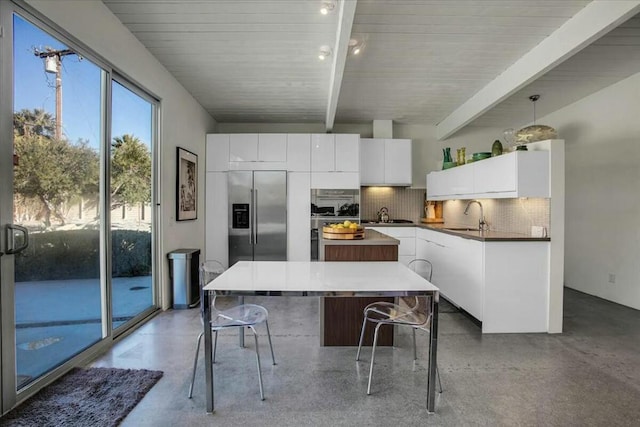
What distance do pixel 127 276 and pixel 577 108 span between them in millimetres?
6151

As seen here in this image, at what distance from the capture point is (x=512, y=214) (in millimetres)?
3762

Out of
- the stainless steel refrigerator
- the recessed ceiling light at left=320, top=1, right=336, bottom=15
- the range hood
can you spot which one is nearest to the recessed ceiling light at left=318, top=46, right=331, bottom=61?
the recessed ceiling light at left=320, top=1, right=336, bottom=15

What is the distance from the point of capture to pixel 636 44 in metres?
3.16

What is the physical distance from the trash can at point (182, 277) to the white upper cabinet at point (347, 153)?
2655 millimetres

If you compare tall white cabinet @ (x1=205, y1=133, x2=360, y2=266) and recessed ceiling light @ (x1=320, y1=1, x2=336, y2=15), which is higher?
recessed ceiling light @ (x1=320, y1=1, x2=336, y2=15)

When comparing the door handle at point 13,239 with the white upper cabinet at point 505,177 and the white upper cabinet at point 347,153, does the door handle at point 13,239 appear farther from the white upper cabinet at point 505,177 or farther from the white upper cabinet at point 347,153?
the white upper cabinet at point 347,153

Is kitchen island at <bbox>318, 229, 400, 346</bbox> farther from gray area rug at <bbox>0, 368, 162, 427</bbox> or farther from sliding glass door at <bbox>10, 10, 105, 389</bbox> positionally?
sliding glass door at <bbox>10, 10, 105, 389</bbox>

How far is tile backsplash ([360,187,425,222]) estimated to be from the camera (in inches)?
233

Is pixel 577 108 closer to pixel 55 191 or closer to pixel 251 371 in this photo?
pixel 251 371


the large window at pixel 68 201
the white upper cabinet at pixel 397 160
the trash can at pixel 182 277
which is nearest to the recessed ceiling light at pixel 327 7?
the large window at pixel 68 201

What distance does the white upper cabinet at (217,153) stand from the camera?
17.2 ft

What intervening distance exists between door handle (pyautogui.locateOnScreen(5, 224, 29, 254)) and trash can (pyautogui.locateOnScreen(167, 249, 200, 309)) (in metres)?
1.86

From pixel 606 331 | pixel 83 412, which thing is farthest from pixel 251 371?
pixel 606 331

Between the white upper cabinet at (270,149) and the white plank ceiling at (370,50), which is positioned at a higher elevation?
the white plank ceiling at (370,50)
